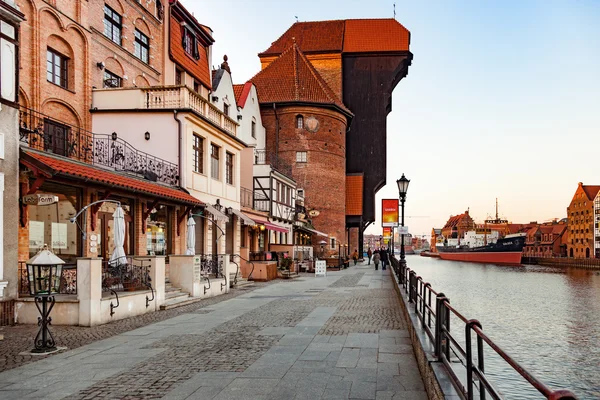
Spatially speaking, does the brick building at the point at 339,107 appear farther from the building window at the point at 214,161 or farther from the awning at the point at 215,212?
the awning at the point at 215,212

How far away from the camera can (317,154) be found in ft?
159

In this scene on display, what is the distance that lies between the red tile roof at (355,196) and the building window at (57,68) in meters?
38.7

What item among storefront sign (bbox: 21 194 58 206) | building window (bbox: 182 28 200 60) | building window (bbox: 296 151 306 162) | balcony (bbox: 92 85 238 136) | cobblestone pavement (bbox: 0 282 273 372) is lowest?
cobblestone pavement (bbox: 0 282 273 372)

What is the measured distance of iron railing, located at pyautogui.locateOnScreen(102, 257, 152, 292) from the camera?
45.1ft

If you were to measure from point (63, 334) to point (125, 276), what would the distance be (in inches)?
134

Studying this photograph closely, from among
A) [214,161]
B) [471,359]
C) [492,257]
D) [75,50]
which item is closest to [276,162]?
[214,161]

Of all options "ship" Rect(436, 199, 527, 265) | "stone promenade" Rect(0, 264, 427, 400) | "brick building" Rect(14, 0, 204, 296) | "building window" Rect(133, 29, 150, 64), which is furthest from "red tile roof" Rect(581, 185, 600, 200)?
"stone promenade" Rect(0, 264, 427, 400)

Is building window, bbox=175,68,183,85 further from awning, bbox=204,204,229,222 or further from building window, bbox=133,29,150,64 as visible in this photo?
awning, bbox=204,204,229,222

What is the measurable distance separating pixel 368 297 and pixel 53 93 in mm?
13014

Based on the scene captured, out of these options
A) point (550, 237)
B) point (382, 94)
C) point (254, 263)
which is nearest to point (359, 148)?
point (382, 94)

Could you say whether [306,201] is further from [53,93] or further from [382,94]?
[53,93]

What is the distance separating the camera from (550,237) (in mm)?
132500

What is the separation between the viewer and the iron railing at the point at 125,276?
13742mm

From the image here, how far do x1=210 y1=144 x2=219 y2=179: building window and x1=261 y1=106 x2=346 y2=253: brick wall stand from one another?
23.6 metres
